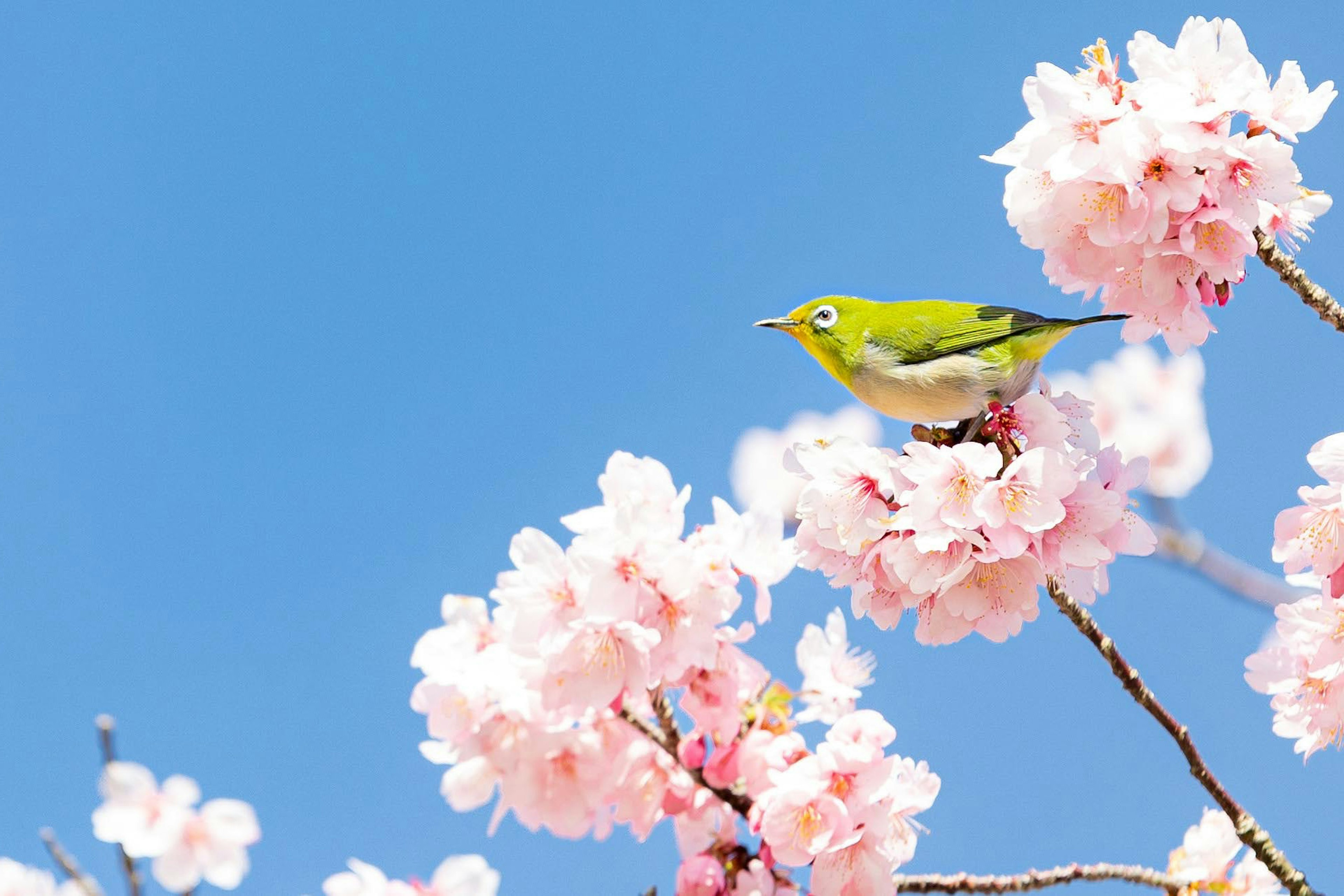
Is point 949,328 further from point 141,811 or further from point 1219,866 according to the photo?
point 141,811

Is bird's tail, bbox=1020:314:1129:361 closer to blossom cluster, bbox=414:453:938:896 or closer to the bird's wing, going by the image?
the bird's wing

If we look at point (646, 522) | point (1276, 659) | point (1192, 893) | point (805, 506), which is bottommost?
point (1192, 893)

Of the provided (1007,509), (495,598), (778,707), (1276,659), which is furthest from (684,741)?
(1276,659)

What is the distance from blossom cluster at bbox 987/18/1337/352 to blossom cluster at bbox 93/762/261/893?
3.22 m

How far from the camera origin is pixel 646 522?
9.29ft

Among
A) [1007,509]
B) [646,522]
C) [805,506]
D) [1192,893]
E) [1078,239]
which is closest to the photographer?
[1007,509]

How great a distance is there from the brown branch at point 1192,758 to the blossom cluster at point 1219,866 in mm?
352

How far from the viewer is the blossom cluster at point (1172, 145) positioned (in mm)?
2375

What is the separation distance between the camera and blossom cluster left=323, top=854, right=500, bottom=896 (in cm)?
312

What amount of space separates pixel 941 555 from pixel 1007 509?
161 millimetres

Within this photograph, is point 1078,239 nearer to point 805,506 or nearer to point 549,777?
point 805,506

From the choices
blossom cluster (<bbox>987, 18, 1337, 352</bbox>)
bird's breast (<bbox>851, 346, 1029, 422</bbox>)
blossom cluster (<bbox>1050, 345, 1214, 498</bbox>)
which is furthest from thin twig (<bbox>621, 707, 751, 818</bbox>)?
blossom cluster (<bbox>1050, 345, 1214, 498</bbox>)

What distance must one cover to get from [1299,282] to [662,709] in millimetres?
1950

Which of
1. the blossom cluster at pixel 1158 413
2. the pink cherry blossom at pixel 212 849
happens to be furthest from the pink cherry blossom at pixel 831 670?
the blossom cluster at pixel 1158 413
